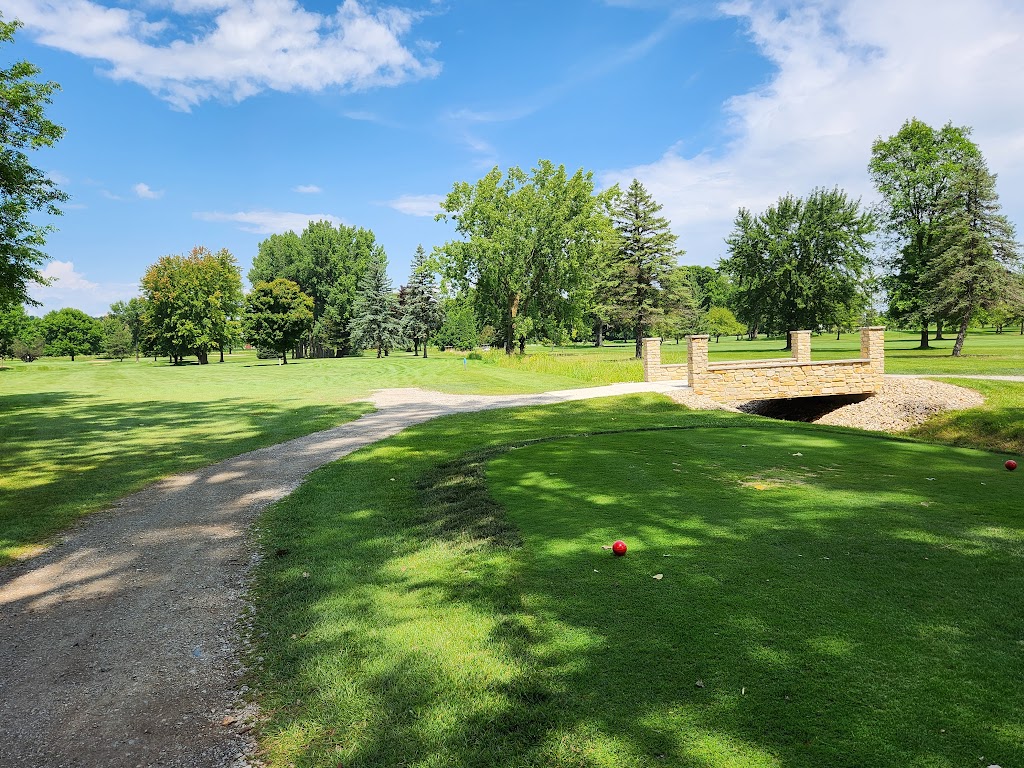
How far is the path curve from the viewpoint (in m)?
3.05

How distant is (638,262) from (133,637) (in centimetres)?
4605

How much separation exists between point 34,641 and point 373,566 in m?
2.50

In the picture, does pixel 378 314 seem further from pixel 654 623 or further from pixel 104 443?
pixel 654 623

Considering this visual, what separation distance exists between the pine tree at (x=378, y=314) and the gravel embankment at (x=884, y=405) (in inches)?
2107

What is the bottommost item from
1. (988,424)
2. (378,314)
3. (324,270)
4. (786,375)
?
(988,424)

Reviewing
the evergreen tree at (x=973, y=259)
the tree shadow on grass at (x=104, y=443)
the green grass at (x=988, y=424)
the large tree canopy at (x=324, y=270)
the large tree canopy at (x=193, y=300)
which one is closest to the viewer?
the tree shadow on grass at (x=104, y=443)

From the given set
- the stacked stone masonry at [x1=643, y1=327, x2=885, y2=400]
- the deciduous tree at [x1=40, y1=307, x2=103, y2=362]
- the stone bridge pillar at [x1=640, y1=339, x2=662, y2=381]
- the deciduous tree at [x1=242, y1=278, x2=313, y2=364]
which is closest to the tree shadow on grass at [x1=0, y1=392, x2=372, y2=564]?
the stacked stone masonry at [x1=643, y1=327, x2=885, y2=400]

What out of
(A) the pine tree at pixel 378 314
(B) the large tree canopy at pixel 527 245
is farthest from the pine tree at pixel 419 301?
(B) the large tree canopy at pixel 527 245

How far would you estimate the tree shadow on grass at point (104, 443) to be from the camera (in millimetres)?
7680

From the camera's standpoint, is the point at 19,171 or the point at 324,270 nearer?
the point at 19,171

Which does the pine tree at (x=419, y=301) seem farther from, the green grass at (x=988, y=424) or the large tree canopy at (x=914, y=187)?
the green grass at (x=988, y=424)

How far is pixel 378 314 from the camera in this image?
6856 cm

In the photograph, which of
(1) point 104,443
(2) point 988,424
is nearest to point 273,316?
(1) point 104,443

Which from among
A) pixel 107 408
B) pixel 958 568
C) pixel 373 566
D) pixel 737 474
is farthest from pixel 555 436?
pixel 107 408
